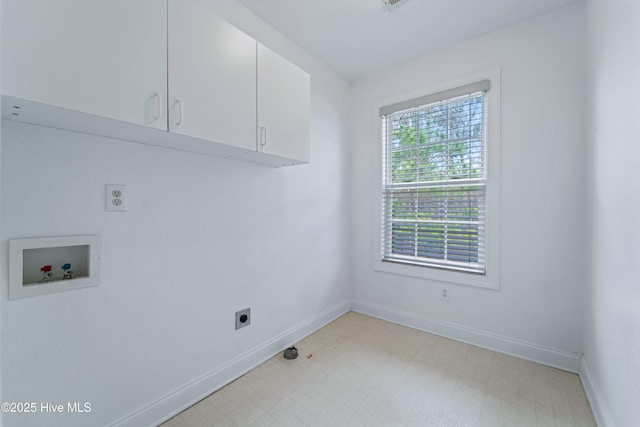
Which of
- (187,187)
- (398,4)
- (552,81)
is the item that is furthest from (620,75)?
(187,187)

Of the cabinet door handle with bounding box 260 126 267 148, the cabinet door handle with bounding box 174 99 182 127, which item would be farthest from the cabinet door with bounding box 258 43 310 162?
the cabinet door handle with bounding box 174 99 182 127

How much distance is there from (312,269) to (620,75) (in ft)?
7.46

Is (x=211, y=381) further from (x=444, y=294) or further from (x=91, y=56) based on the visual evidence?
(x=444, y=294)

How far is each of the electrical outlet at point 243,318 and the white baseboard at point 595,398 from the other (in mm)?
2050

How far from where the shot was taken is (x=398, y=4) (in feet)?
6.14

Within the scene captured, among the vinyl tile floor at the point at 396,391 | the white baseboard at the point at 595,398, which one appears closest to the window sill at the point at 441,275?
the vinyl tile floor at the point at 396,391

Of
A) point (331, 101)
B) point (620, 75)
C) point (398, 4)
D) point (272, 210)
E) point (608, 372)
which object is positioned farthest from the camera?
point (331, 101)

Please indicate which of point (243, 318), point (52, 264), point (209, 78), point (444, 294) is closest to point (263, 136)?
point (209, 78)

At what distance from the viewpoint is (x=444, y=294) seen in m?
2.45

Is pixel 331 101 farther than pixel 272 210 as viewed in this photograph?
Yes

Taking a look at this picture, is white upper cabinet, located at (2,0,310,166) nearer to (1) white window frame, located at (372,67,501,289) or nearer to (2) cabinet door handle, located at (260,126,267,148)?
(2) cabinet door handle, located at (260,126,267,148)

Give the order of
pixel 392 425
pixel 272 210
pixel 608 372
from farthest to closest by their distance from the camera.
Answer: pixel 272 210
pixel 392 425
pixel 608 372

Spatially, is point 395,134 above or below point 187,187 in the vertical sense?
above

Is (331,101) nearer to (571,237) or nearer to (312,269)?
(312,269)
